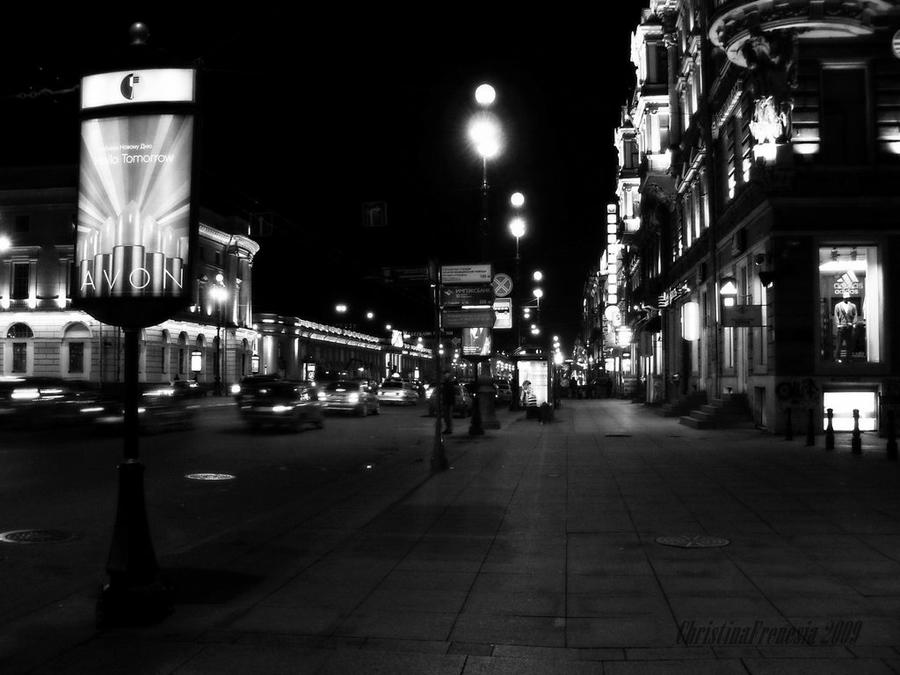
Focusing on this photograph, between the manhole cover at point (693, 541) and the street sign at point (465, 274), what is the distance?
1147 cm

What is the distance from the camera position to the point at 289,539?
390 inches

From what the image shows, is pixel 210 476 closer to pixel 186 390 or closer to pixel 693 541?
pixel 693 541

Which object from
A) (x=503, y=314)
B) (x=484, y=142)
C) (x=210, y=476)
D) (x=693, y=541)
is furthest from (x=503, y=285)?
(x=693, y=541)

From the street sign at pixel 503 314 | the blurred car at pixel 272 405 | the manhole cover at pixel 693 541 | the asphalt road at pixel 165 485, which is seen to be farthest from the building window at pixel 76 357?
the manhole cover at pixel 693 541

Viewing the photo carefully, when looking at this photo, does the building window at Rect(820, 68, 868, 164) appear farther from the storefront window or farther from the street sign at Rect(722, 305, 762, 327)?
the street sign at Rect(722, 305, 762, 327)

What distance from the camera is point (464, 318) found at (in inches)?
824

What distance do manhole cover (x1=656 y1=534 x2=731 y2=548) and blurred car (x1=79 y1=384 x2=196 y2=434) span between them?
19.6 metres

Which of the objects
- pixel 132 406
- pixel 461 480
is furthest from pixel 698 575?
pixel 461 480

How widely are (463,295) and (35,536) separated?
12223 millimetres

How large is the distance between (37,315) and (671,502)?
6539 cm

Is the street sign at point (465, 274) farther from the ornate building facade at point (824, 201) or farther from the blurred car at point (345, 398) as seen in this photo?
the blurred car at point (345, 398)

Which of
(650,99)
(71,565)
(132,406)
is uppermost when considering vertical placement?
(650,99)

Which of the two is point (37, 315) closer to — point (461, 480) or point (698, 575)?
point (461, 480)

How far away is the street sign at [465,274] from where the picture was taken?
67.6 feet
